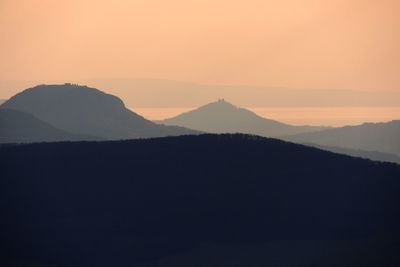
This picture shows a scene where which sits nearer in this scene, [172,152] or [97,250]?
[97,250]

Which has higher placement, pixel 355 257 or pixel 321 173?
pixel 321 173

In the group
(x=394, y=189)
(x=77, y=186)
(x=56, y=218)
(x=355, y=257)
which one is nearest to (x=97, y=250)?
(x=56, y=218)

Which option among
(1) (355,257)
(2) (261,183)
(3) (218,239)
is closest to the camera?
(1) (355,257)

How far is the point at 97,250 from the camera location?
145250 millimetres

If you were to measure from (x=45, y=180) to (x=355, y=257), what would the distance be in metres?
57.7

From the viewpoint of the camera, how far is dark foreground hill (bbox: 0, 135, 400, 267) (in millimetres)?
144750

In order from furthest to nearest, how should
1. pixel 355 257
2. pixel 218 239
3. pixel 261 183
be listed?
pixel 261 183
pixel 218 239
pixel 355 257

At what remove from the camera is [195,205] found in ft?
531

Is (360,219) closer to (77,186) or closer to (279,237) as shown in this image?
(279,237)

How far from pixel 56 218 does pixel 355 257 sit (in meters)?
47.1

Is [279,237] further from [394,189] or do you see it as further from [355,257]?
[394,189]

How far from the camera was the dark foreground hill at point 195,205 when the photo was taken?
475ft

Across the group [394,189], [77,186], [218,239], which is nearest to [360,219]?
[394,189]

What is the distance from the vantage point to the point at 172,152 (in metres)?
178
